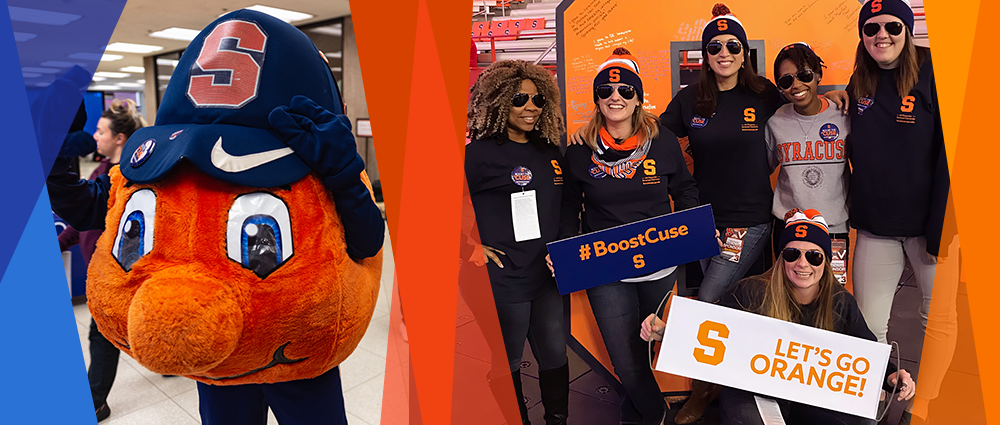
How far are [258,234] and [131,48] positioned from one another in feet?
43.2

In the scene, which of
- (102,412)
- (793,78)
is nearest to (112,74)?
(102,412)

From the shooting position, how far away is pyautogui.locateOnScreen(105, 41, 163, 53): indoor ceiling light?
1110 centimetres

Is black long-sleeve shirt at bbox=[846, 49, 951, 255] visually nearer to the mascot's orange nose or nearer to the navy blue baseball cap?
the navy blue baseball cap

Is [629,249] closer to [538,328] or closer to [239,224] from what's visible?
[538,328]

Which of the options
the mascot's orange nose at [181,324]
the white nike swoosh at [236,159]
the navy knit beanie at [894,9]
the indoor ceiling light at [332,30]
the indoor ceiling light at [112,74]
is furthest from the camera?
the indoor ceiling light at [112,74]

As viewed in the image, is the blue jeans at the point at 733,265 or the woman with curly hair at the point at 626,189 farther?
the blue jeans at the point at 733,265

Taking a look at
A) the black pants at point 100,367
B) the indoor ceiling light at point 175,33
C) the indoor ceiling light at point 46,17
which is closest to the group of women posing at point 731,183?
the black pants at point 100,367

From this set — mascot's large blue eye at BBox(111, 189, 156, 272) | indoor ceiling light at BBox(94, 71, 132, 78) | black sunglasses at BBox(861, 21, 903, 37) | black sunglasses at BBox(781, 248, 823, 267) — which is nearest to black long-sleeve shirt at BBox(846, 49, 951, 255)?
black sunglasses at BBox(861, 21, 903, 37)

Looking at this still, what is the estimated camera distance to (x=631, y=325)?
219cm

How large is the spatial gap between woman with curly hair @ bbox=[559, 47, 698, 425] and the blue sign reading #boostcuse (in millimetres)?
45

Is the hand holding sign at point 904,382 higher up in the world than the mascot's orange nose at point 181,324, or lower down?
lower down

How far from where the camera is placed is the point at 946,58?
2.04 metres

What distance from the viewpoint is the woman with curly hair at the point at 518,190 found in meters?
2.09

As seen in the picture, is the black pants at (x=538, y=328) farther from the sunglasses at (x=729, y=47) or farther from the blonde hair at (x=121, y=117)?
the blonde hair at (x=121, y=117)
